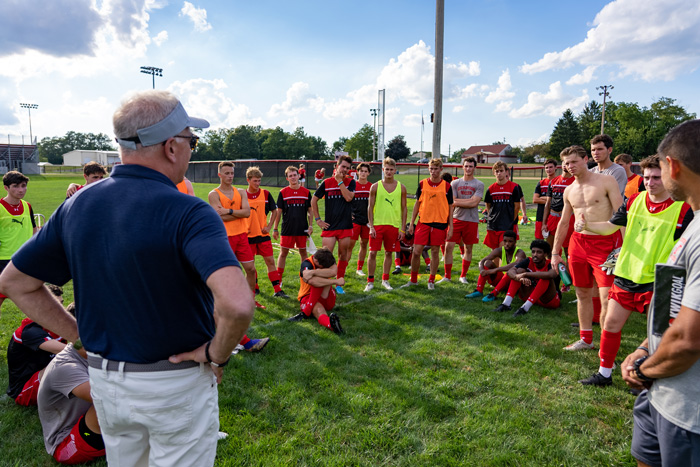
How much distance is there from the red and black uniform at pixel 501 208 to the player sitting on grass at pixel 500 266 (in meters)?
0.36

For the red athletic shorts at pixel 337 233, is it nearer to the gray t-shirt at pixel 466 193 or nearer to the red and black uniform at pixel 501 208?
the gray t-shirt at pixel 466 193

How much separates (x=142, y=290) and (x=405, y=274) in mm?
7290

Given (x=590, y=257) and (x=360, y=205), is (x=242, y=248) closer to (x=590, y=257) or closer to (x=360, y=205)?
(x=360, y=205)

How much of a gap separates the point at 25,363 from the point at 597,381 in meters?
5.32

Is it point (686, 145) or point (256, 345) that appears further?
point (256, 345)

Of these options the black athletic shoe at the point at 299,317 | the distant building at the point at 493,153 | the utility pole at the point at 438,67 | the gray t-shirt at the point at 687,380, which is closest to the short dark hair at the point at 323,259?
the black athletic shoe at the point at 299,317

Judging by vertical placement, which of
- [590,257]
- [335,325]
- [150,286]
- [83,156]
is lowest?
[335,325]

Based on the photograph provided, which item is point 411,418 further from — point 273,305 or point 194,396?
point 273,305

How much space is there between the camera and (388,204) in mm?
7359

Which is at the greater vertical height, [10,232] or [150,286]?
[150,286]

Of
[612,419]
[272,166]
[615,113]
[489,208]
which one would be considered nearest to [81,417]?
[612,419]

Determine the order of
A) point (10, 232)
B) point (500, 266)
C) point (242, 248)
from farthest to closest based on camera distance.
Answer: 1. point (500, 266)
2. point (242, 248)
3. point (10, 232)

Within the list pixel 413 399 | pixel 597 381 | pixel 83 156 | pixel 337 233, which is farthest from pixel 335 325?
pixel 83 156

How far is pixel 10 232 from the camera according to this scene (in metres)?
5.61
